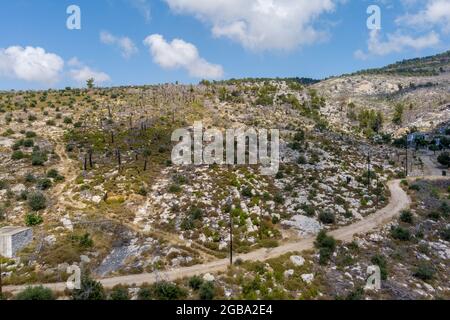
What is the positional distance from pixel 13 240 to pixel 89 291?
38.8ft

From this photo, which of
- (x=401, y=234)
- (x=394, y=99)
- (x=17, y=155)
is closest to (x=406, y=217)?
(x=401, y=234)

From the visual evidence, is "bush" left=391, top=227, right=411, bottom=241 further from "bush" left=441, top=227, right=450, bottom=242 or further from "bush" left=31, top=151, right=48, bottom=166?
"bush" left=31, top=151, right=48, bottom=166

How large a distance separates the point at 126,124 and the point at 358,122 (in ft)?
244

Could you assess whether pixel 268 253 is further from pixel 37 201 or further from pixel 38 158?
Answer: pixel 38 158

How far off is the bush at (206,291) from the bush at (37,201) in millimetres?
24189

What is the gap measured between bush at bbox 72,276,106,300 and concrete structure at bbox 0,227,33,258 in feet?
33.7

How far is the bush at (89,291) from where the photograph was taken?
27.7 meters

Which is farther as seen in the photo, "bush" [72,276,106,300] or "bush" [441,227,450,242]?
"bush" [441,227,450,242]

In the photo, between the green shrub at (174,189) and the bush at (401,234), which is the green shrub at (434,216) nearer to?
the bush at (401,234)

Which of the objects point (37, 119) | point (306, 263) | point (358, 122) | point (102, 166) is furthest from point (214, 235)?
point (358, 122)

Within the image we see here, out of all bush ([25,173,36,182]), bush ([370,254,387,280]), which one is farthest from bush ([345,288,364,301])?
bush ([25,173,36,182])

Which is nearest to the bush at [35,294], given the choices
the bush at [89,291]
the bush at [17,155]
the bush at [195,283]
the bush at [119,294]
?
the bush at [89,291]

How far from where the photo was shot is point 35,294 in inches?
1065

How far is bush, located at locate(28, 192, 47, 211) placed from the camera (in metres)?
42.4
